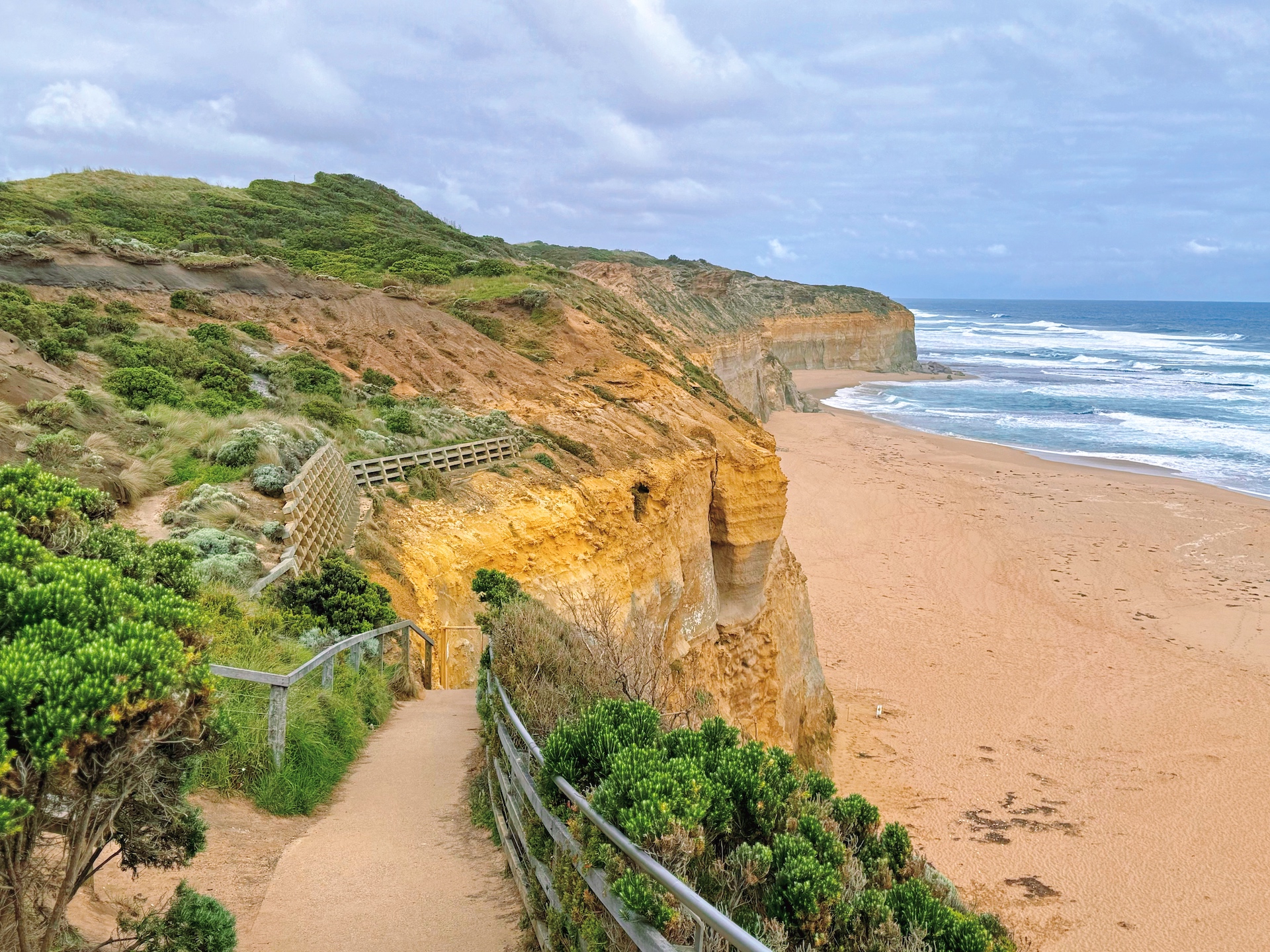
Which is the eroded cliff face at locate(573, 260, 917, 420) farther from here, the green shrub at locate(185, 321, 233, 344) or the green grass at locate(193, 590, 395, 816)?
the green grass at locate(193, 590, 395, 816)

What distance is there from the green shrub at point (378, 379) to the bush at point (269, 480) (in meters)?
8.85

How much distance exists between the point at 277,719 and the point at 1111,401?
7445 cm

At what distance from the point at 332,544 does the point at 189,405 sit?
17.5 ft

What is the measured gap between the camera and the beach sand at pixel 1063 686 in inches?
575

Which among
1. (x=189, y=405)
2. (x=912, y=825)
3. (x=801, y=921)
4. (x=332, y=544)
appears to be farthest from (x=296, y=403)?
(x=801, y=921)

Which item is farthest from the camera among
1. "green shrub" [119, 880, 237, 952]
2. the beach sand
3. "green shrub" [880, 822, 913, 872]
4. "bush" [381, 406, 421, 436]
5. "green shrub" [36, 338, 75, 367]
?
"bush" [381, 406, 421, 436]

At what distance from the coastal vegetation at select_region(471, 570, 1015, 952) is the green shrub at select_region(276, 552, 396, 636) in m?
6.08

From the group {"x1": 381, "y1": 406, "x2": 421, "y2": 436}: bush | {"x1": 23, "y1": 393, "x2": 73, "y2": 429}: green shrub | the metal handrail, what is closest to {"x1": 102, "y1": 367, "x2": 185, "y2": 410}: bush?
{"x1": 23, "y1": 393, "x2": 73, "y2": 429}: green shrub

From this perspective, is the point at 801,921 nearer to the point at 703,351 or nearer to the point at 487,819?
the point at 487,819

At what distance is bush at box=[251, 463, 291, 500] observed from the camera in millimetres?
13148

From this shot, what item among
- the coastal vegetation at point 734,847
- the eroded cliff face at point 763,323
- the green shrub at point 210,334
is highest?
the eroded cliff face at point 763,323

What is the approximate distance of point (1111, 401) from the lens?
6869cm

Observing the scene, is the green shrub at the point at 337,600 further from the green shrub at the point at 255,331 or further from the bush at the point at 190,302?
the bush at the point at 190,302

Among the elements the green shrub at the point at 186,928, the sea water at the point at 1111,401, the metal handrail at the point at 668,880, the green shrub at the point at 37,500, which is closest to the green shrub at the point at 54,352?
the green shrub at the point at 37,500
